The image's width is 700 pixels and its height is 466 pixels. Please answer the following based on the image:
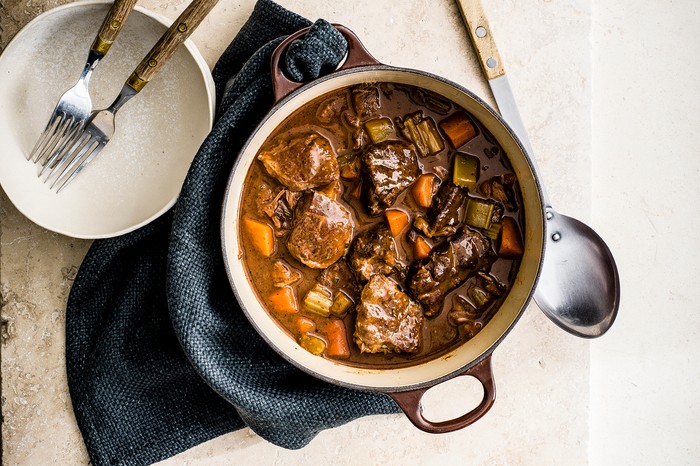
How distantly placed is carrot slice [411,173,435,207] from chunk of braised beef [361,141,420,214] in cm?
3

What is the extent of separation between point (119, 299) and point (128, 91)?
29.8 inches

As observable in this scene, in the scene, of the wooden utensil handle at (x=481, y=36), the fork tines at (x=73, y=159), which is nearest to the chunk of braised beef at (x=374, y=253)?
the wooden utensil handle at (x=481, y=36)

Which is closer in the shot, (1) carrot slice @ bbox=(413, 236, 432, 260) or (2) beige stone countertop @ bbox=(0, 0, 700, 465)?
(1) carrot slice @ bbox=(413, 236, 432, 260)

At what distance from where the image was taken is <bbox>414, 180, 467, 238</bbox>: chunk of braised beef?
2.26 m

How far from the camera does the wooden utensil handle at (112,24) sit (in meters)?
2.21

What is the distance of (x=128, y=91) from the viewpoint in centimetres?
234

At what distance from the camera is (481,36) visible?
2529 millimetres

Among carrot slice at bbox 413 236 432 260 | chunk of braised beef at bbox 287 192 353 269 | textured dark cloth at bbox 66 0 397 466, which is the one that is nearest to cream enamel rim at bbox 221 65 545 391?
textured dark cloth at bbox 66 0 397 466

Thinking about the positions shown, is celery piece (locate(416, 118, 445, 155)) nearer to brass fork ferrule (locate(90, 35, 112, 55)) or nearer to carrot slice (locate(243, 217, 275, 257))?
carrot slice (locate(243, 217, 275, 257))

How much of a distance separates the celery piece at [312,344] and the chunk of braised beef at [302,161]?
506 mm

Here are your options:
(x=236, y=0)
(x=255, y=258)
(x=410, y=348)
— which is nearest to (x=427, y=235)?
(x=410, y=348)

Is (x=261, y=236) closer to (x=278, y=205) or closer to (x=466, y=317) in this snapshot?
(x=278, y=205)

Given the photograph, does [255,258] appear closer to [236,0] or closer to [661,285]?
[236,0]

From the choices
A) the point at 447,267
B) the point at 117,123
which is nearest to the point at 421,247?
the point at 447,267
